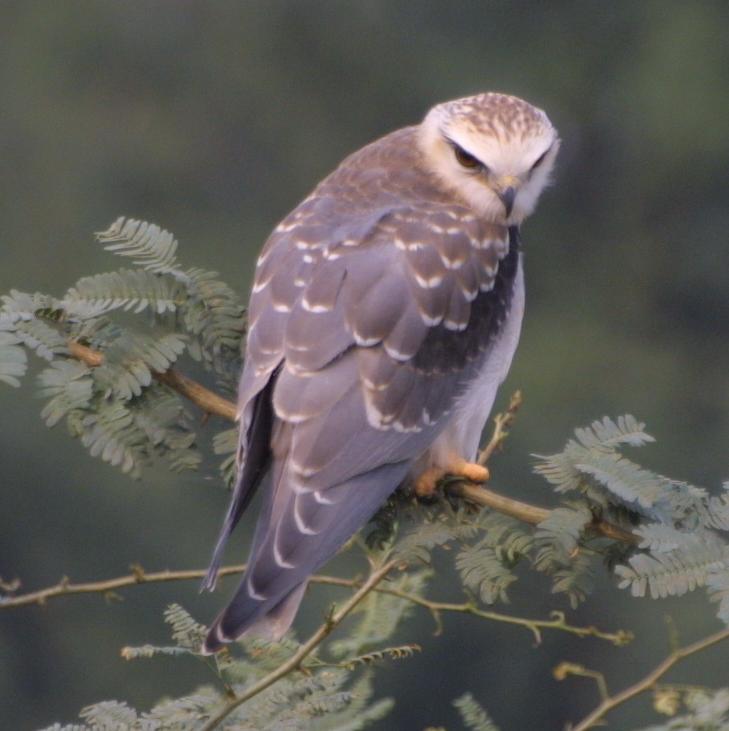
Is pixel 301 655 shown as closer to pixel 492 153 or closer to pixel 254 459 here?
pixel 254 459

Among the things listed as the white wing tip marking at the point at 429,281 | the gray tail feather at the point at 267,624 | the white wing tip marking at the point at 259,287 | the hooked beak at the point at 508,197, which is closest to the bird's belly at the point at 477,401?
the hooked beak at the point at 508,197

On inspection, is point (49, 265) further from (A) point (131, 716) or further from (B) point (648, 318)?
(A) point (131, 716)

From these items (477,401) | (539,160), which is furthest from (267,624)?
(539,160)

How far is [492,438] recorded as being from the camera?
129 inches

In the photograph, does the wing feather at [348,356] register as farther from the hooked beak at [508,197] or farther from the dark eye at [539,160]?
the dark eye at [539,160]

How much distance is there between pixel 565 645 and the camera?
12961 mm

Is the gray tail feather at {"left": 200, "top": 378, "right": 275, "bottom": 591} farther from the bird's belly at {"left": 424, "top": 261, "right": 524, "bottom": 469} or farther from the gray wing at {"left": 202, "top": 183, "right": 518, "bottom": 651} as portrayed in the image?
the bird's belly at {"left": 424, "top": 261, "right": 524, "bottom": 469}

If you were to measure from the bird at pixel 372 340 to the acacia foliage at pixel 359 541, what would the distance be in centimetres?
9

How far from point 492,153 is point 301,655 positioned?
176 centimetres

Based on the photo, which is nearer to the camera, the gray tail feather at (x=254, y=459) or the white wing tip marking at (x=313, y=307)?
the gray tail feather at (x=254, y=459)

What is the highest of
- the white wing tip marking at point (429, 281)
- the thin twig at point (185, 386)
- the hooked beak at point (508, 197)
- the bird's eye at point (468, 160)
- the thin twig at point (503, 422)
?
the bird's eye at point (468, 160)

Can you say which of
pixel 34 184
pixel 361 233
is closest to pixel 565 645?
pixel 34 184

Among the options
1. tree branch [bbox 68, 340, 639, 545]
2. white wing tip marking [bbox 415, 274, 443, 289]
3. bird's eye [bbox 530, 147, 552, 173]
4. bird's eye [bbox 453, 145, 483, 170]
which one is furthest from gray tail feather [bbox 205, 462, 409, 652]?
bird's eye [bbox 530, 147, 552, 173]

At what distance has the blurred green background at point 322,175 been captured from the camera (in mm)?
12312
